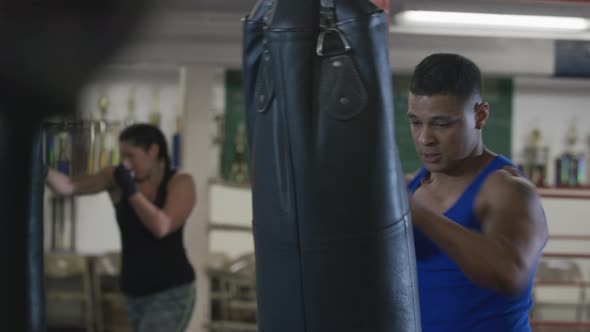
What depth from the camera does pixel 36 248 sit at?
0.51 meters

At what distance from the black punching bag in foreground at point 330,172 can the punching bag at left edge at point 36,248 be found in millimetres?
578

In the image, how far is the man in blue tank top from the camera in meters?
1.39

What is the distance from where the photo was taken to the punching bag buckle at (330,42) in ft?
3.64

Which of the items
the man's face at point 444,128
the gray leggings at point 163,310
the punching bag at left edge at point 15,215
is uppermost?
the punching bag at left edge at point 15,215

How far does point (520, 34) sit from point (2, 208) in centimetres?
499

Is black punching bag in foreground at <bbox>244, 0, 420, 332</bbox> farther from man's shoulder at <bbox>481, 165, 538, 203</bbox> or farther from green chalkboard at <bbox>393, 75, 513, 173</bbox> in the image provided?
green chalkboard at <bbox>393, 75, 513, 173</bbox>

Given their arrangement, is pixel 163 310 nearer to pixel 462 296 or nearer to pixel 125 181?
pixel 125 181

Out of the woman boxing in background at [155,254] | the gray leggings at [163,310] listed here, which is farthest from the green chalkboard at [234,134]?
the gray leggings at [163,310]

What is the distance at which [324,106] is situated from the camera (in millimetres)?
1100

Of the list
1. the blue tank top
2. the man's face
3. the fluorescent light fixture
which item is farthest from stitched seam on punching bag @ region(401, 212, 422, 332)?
the fluorescent light fixture

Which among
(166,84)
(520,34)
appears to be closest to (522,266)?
(520,34)

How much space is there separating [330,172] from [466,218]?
57cm

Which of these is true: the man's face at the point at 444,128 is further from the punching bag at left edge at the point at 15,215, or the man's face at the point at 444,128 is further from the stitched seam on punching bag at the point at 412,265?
the punching bag at left edge at the point at 15,215

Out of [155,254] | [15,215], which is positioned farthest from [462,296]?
[155,254]
